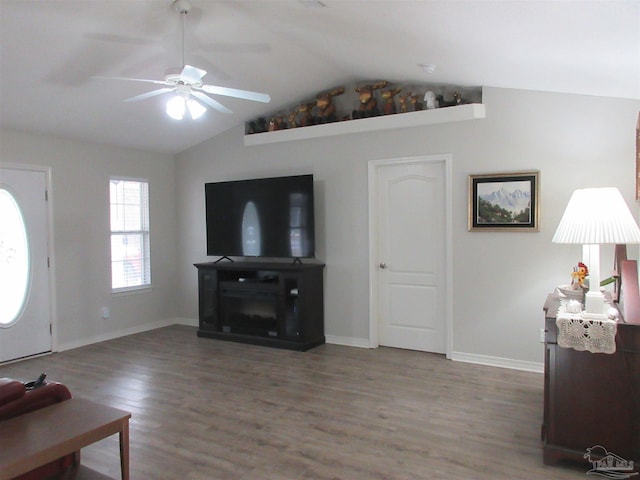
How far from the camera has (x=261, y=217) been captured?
17.7ft

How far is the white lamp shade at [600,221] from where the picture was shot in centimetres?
253

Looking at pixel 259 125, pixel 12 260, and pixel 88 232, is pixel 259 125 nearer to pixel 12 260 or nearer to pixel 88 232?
pixel 88 232

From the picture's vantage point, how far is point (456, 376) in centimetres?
405

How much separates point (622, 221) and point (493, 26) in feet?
4.42

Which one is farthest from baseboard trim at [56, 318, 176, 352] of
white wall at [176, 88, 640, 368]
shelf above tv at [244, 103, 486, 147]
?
shelf above tv at [244, 103, 486, 147]

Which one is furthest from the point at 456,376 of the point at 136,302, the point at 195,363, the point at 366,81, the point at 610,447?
the point at 136,302

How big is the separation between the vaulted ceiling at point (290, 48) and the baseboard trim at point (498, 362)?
95.4 inches

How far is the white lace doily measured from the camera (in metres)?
2.38

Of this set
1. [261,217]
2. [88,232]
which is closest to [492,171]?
[261,217]

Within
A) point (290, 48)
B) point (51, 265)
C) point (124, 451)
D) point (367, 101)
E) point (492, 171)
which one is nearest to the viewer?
point (124, 451)

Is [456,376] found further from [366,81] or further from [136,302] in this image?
[136,302]

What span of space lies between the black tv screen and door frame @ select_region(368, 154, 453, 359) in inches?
26.6

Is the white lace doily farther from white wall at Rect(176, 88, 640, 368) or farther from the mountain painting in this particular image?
the mountain painting

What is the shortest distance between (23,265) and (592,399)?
523 cm
